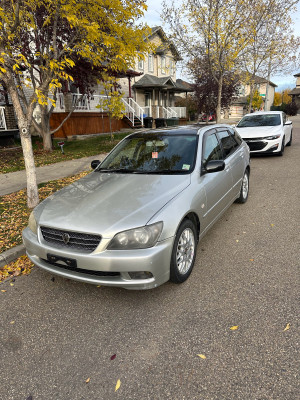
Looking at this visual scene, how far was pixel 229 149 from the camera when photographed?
16.0 ft

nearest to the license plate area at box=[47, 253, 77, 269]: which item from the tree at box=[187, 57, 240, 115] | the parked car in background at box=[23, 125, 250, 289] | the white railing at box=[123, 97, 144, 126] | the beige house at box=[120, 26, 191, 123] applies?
the parked car in background at box=[23, 125, 250, 289]

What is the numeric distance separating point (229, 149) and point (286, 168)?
504cm

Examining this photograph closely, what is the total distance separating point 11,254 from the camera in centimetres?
392

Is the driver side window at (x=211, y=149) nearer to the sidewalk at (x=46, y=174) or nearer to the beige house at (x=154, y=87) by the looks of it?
the sidewalk at (x=46, y=174)

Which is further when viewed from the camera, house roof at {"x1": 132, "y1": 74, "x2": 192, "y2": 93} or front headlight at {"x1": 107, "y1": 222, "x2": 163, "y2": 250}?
house roof at {"x1": 132, "y1": 74, "x2": 192, "y2": 93}

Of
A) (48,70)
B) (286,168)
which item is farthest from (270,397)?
(286,168)

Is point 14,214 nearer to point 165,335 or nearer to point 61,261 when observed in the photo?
point 61,261

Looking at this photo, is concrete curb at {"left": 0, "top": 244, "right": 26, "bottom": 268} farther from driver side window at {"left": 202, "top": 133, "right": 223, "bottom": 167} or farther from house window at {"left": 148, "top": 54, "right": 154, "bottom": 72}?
house window at {"left": 148, "top": 54, "right": 154, "bottom": 72}

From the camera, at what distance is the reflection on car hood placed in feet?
33.1

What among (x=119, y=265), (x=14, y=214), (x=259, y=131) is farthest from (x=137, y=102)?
(x=119, y=265)

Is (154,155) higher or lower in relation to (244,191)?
higher

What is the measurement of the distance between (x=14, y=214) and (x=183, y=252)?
3626 millimetres

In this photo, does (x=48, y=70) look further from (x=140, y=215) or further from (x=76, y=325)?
(x=76, y=325)

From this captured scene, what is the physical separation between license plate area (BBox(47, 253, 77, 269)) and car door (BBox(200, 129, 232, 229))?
5.43 feet
